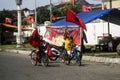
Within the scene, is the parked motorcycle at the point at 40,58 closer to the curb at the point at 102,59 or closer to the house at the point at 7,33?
the curb at the point at 102,59

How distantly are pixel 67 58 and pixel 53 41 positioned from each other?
9024 millimetres

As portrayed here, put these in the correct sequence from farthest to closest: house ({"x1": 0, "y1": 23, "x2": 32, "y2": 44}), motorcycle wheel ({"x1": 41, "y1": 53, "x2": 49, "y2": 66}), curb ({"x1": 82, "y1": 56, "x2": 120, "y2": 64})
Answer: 1. house ({"x1": 0, "y1": 23, "x2": 32, "y2": 44})
2. curb ({"x1": 82, "y1": 56, "x2": 120, "y2": 64})
3. motorcycle wheel ({"x1": 41, "y1": 53, "x2": 49, "y2": 66})

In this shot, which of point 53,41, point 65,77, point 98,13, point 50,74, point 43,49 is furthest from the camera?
point 53,41

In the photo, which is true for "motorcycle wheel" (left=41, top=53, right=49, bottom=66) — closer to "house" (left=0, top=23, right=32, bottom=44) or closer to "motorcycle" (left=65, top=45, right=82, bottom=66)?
"motorcycle" (left=65, top=45, right=82, bottom=66)

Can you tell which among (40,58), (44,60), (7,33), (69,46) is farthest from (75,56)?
(7,33)

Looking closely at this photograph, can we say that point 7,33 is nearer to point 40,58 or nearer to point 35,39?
point 35,39

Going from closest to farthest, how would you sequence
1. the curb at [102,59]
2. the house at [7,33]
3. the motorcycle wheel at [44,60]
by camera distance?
the motorcycle wheel at [44,60] < the curb at [102,59] < the house at [7,33]

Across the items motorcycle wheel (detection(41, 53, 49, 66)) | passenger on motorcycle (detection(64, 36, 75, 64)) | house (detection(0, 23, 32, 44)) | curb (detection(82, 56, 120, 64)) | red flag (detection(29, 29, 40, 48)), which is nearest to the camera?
motorcycle wheel (detection(41, 53, 49, 66))

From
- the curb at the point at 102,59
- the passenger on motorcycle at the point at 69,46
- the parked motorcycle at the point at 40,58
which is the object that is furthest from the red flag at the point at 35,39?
the curb at the point at 102,59

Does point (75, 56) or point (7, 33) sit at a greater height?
point (7, 33)

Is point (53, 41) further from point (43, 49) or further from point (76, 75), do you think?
point (76, 75)

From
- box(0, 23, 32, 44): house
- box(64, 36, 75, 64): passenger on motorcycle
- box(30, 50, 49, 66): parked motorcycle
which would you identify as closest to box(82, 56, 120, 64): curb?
box(64, 36, 75, 64): passenger on motorcycle

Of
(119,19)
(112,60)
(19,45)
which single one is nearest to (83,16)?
(119,19)

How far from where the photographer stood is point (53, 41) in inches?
1180
